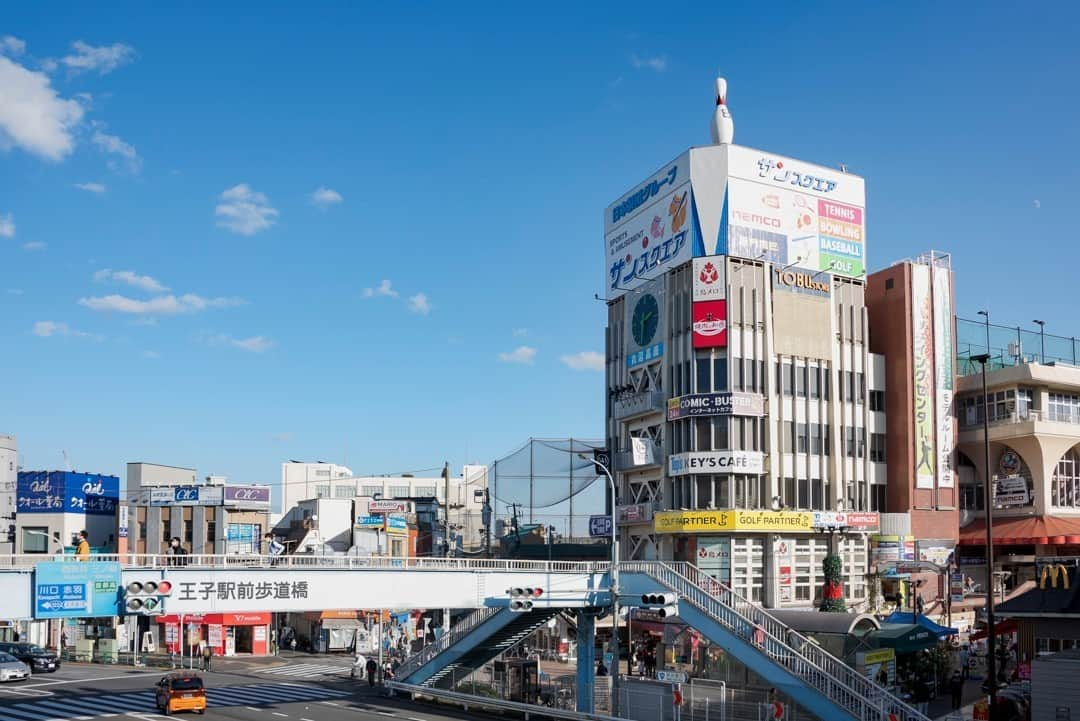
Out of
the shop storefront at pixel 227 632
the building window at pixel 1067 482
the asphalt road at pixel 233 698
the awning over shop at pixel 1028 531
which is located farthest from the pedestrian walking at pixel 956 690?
the shop storefront at pixel 227 632

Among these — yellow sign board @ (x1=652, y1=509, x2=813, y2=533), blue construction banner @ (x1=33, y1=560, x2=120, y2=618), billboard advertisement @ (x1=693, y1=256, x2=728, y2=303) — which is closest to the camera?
blue construction banner @ (x1=33, y1=560, x2=120, y2=618)

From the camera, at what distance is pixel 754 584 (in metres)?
60.1

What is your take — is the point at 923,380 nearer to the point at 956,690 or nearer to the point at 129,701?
the point at 956,690

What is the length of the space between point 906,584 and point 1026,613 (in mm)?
21852

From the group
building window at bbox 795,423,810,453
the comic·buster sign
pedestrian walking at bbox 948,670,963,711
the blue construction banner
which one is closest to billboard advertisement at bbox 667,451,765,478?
building window at bbox 795,423,810,453

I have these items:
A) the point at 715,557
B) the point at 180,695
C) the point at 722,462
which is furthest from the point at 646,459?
the point at 180,695

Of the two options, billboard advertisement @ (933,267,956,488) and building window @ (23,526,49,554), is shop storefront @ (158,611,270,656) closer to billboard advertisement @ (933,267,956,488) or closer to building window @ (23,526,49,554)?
building window @ (23,526,49,554)

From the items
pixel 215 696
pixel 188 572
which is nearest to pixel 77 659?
pixel 215 696

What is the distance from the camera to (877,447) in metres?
67.7

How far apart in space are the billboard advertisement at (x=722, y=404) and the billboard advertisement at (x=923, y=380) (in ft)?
41.6

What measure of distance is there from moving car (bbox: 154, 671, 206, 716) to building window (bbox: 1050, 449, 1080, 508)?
5308 centimetres

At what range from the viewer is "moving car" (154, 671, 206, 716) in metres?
44.5

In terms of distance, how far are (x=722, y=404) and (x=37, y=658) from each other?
4200cm

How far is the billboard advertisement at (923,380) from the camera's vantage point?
67250 mm
